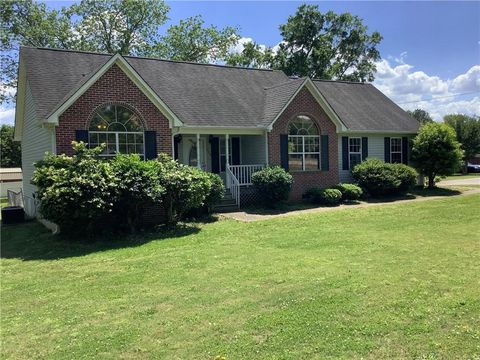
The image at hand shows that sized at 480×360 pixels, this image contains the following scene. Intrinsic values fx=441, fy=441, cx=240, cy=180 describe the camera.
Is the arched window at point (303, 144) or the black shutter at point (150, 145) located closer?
the black shutter at point (150, 145)

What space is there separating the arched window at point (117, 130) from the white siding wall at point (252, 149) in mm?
5575

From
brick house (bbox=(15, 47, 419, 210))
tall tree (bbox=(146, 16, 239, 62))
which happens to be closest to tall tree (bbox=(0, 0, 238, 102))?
tall tree (bbox=(146, 16, 239, 62))

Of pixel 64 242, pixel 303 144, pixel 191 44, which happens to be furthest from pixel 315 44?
pixel 64 242

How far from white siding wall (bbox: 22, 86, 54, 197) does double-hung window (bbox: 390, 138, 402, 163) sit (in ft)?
55.8

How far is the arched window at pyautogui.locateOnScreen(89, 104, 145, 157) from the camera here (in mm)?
14117

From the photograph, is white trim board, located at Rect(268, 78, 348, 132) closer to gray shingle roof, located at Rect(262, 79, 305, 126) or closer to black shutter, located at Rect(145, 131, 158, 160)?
gray shingle roof, located at Rect(262, 79, 305, 126)

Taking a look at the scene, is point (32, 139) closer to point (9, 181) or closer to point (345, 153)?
point (345, 153)

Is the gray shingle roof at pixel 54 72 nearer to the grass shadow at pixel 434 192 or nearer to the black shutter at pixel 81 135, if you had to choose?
the black shutter at pixel 81 135

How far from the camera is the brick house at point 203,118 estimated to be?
14133 mm

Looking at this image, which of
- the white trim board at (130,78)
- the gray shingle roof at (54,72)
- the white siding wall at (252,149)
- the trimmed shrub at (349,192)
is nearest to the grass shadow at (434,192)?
the trimmed shrub at (349,192)

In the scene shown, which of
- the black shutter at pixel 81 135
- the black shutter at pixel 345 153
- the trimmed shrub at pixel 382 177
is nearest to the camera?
the black shutter at pixel 81 135

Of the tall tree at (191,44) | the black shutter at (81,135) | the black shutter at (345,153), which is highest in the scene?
the tall tree at (191,44)

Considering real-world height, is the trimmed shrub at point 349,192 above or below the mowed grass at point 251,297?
above

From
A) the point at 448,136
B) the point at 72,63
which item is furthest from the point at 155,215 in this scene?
the point at 448,136
